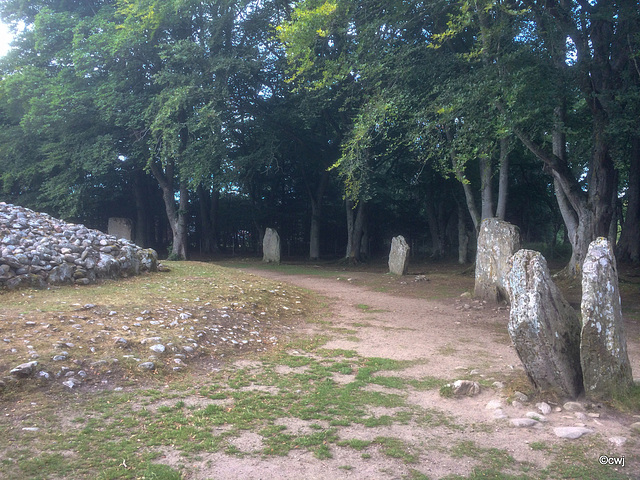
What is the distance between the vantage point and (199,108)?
21359 mm

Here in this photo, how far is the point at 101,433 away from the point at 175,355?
2.31 m

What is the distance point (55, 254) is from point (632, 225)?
63.6ft

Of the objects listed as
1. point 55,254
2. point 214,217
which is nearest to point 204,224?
point 214,217

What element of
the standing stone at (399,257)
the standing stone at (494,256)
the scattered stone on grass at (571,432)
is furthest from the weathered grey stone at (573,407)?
the standing stone at (399,257)

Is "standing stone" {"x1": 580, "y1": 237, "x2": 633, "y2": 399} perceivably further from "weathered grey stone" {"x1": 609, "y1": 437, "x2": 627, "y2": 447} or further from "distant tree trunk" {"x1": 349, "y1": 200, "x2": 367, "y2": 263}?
"distant tree trunk" {"x1": 349, "y1": 200, "x2": 367, "y2": 263}

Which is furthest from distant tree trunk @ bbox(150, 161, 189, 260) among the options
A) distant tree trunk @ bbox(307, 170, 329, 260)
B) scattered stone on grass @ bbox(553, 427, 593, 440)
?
scattered stone on grass @ bbox(553, 427, 593, 440)

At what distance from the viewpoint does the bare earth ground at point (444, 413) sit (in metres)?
4.21

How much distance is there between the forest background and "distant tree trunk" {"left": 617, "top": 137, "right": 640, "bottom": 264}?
0.20 ft

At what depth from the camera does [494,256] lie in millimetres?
13094

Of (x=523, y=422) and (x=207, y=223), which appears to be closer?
(x=523, y=422)

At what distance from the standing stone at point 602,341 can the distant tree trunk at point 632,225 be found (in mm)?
15093

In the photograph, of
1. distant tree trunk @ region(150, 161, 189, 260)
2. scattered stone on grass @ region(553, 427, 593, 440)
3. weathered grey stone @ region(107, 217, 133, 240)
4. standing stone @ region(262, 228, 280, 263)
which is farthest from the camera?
weathered grey stone @ region(107, 217, 133, 240)

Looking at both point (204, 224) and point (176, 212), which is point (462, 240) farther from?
point (204, 224)

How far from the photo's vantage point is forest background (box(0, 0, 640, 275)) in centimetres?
1273
